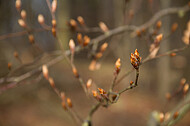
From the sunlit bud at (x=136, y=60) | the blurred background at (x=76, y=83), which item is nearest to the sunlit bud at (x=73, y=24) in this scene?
the sunlit bud at (x=136, y=60)

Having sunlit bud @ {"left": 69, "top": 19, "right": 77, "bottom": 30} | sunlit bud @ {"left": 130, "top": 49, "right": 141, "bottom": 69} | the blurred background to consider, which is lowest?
the blurred background

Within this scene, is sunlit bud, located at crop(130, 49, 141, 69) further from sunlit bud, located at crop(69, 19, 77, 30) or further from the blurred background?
the blurred background

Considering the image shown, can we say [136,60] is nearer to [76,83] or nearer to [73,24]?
[73,24]

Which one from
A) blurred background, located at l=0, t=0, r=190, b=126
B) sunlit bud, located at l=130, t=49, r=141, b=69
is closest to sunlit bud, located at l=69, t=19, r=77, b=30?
sunlit bud, located at l=130, t=49, r=141, b=69

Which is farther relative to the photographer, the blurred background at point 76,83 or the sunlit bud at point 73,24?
the blurred background at point 76,83

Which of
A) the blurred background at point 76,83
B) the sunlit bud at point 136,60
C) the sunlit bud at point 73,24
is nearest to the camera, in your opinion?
the sunlit bud at point 136,60

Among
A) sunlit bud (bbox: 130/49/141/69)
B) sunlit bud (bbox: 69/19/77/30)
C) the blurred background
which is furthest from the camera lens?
the blurred background

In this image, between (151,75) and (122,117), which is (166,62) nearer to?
(122,117)

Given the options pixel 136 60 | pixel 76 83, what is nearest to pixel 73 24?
pixel 136 60

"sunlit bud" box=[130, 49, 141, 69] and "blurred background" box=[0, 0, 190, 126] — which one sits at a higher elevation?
"sunlit bud" box=[130, 49, 141, 69]

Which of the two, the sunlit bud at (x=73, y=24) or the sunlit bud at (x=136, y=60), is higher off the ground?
the sunlit bud at (x=73, y=24)

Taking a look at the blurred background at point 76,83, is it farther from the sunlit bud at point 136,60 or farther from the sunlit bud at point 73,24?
the sunlit bud at point 136,60
